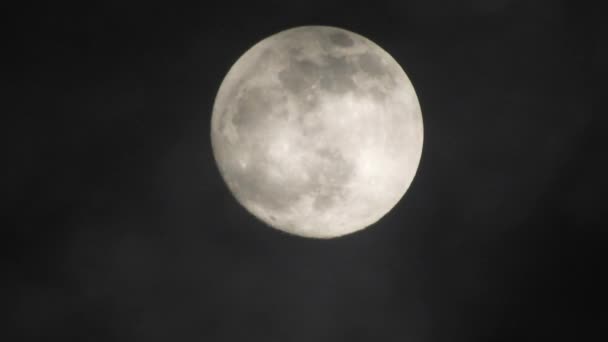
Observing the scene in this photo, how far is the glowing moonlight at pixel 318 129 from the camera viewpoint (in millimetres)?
2490

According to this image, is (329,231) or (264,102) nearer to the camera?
(264,102)

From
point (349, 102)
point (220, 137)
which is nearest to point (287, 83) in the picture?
point (349, 102)

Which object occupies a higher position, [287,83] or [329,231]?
[287,83]

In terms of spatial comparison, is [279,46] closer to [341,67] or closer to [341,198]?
[341,67]

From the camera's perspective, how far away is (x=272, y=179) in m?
2.60

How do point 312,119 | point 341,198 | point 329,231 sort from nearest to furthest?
point 312,119
point 341,198
point 329,231

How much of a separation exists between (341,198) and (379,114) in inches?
16.7

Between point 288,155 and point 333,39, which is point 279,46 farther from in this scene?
point 288,155

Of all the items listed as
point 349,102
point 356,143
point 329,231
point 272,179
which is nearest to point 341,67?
point 349,102

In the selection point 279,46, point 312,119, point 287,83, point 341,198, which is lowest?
point 341,198

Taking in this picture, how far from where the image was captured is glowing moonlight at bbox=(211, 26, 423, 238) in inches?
98.0

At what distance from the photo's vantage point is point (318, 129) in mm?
2473

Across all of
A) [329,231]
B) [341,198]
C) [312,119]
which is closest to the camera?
[312,119]

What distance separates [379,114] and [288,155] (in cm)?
45
